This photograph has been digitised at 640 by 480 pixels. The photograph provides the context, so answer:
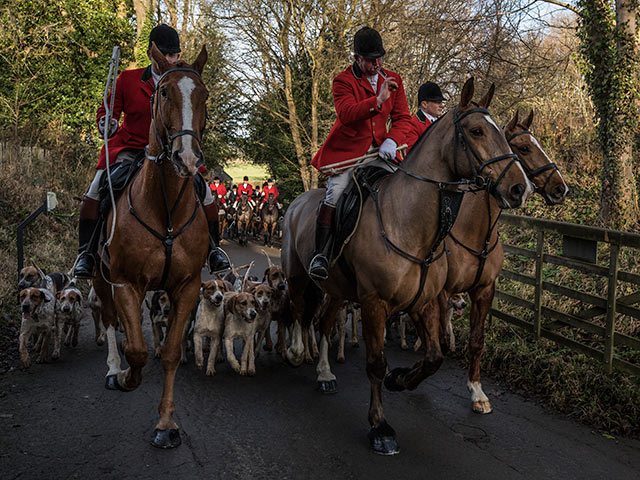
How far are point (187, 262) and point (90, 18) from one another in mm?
20235

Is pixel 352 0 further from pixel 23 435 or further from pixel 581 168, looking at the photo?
pixel 23 435

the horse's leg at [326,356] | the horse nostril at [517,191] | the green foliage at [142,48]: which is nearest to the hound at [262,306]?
the horse's leg at [326,356]

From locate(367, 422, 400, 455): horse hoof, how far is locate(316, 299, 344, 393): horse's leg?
1.44 m

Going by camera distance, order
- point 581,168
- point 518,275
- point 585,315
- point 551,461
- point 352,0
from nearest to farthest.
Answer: point 551,461 → point 585,315 → point 518,275 → point 581,168 → point 352,0

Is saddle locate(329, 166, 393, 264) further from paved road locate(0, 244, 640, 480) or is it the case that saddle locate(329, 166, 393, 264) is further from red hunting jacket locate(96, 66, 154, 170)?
red hunting jacket locate(96, 66, 154, 170)

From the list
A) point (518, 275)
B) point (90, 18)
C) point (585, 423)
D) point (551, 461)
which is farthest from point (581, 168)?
point (90, 18)

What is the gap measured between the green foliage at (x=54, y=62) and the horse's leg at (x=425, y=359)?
1612 centimetres

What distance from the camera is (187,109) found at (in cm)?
414

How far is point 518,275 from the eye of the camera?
7.84 m

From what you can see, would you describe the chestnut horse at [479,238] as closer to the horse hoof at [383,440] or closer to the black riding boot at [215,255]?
the horse hoof at [383,440]

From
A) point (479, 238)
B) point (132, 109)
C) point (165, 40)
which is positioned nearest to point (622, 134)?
point (479, 238)

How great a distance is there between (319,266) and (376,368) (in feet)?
3.27

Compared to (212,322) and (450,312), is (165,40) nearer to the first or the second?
(212,322)

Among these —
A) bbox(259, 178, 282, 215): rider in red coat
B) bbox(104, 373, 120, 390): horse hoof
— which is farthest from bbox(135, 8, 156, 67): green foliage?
bbox(104, 373, 120, 390): horse hoof
